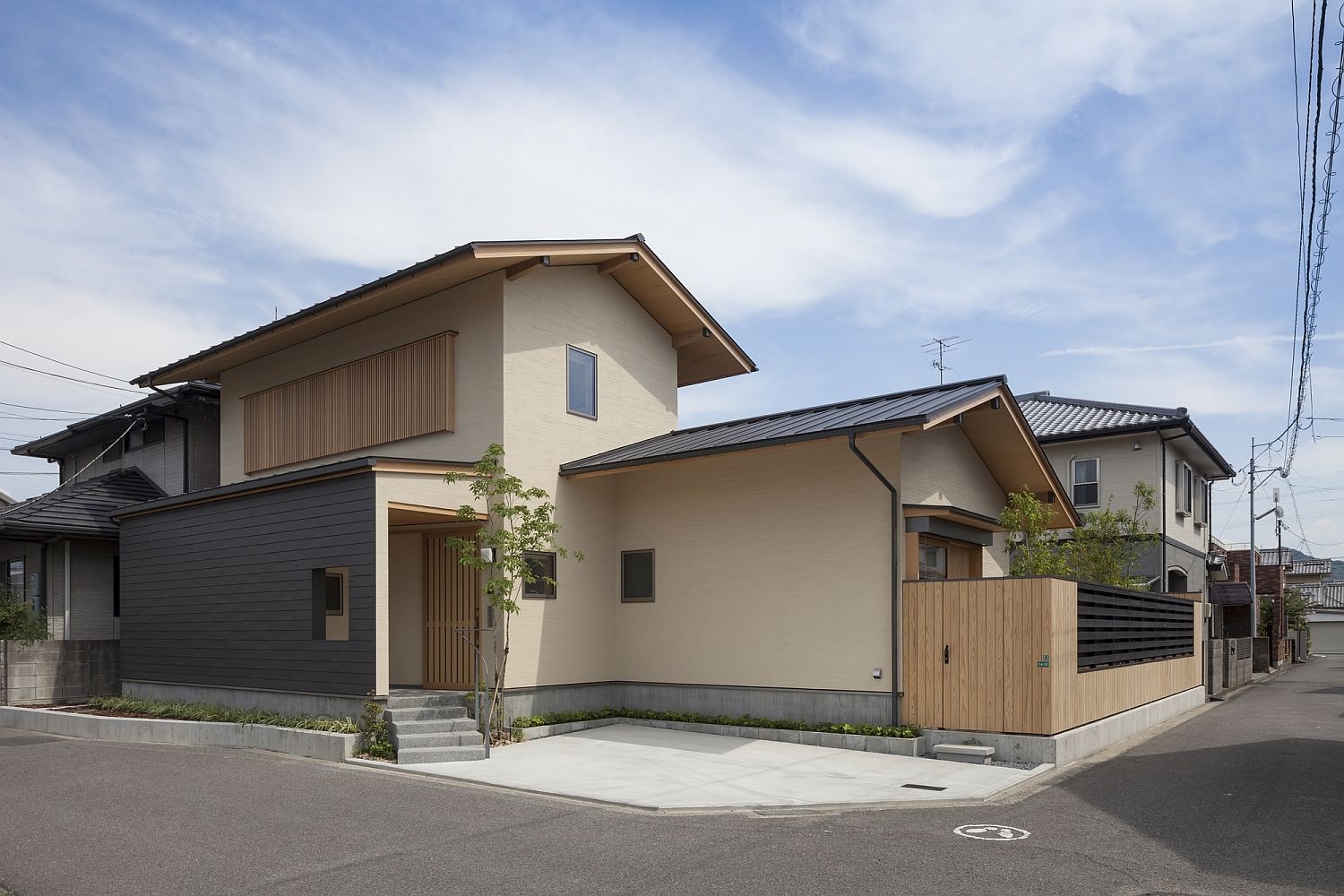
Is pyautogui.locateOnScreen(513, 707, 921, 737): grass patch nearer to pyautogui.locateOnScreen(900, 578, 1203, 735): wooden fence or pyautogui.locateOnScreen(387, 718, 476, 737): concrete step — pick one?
pyautogui.locateOnScreen(900, 578, 1203, 735): wooden fence

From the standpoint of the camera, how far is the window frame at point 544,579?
1408cm

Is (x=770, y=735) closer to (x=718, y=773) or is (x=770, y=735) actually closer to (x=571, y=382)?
(x=718, y=773)

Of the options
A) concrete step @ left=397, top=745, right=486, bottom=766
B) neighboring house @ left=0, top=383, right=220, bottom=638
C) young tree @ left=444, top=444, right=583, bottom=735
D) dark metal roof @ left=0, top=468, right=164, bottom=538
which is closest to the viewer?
concrete step @ left=397, top=745, right=486, bottom=766

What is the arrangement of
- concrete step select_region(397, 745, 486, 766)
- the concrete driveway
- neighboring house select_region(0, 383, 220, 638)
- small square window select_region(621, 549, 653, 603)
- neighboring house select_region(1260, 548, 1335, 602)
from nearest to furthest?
the concrete driveway, concrete step select_region(397, 745, 486, 766), small square window select_region(621, 549, 653, 603), neighboring house select_region(0, 383, 220, 638), neighboring house select_region(1260, 548, 1335, 602)

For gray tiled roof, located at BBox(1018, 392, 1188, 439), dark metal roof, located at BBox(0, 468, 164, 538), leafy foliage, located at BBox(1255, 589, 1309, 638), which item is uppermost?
gray tiled roof, located at BBox(1018, 392, 1188, 439)

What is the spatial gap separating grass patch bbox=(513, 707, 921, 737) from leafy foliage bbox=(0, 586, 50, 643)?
946cm

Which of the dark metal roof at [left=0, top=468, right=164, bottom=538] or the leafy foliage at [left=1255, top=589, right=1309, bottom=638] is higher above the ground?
the dark metal roof at [left=0, top=468, right=164, bottom=538]

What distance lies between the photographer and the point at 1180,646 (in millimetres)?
18844

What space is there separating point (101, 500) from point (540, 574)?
1055cm

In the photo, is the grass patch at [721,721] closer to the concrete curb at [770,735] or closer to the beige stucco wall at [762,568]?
the concrete curb at [770,735]

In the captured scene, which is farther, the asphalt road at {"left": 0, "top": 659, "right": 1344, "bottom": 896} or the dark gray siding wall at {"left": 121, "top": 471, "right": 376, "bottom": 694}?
the dark gray siding wall at {"left": 121, "top": 471, "right": 376, "bottom": 694}

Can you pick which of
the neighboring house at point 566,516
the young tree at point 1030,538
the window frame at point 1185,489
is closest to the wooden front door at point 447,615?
the neighboring house at point 566,516

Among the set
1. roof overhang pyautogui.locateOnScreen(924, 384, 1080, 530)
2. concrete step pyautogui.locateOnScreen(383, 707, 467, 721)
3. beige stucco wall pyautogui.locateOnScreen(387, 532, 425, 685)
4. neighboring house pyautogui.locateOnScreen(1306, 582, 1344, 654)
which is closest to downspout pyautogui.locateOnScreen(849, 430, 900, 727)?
roof overhang pyautogui.locateOnScreen(924, 384, 1080, 530)

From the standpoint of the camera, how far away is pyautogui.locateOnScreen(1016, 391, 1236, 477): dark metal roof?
82.2 ft
